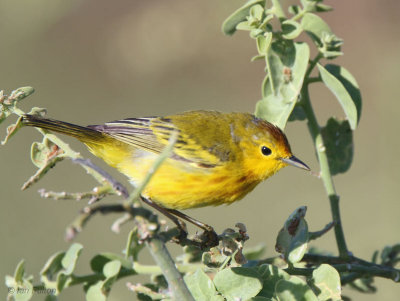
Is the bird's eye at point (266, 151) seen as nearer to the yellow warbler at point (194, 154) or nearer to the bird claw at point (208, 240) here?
the yellow warbler at point (194, 154)

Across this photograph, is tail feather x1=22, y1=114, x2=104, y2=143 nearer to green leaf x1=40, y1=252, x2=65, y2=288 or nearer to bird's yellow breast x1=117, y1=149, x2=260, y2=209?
bird's yellow breast x1=117, y1=149, x2=260, y2=209

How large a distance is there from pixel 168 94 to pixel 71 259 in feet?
22.3

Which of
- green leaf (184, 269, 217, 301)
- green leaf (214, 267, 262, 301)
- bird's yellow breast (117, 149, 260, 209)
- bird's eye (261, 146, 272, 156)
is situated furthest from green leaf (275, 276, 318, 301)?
bird's eye (261, 146, 272, 156)

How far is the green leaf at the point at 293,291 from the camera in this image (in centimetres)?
146

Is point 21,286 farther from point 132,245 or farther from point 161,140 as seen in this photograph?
point 161,140

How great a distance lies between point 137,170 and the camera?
2.86 m

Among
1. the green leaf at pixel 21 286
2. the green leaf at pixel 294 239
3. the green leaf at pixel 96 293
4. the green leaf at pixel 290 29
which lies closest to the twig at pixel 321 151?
the green leaf at pixel 290 29

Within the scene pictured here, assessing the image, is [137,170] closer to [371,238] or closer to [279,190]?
[371,238]

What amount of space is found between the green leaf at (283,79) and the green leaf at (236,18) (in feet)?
0.50

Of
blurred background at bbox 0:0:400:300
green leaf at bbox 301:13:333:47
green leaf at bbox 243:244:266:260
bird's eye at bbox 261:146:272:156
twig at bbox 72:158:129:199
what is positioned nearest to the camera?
twig at bbox 72:158:129:199

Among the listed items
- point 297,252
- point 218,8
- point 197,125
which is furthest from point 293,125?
point 297,252

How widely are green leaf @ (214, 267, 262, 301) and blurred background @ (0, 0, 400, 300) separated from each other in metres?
1.35

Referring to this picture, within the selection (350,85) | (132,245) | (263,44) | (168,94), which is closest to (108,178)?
(132,245)

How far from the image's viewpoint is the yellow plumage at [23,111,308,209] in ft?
9.02
